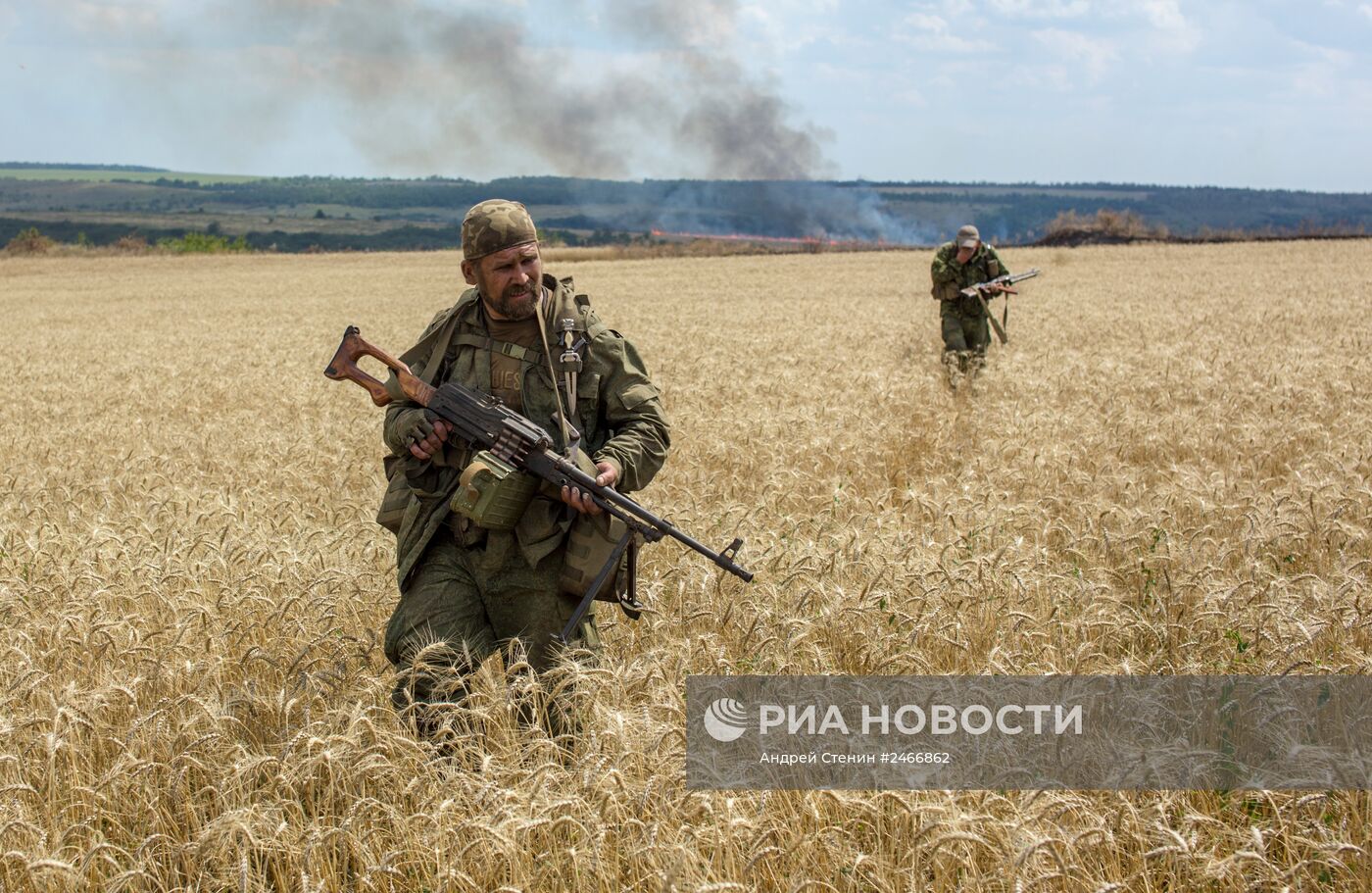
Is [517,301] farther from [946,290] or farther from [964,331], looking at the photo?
[964,331]

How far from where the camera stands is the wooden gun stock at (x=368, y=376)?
4168mm

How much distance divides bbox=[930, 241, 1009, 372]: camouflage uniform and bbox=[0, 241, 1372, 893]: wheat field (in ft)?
3.70

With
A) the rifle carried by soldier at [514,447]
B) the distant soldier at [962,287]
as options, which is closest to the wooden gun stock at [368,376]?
the rifle carried by soldier at [514,447]

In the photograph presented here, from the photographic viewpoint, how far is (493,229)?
4.09 meters

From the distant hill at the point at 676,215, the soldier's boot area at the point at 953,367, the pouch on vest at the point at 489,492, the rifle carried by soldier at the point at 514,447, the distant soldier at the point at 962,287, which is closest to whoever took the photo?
the pouch on vest at the point at 489,492

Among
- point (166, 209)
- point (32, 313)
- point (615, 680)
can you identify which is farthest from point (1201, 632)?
point (166, 209)

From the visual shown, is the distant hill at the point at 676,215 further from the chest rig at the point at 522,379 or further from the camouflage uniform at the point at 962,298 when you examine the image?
the chest rig at the point at 522,379

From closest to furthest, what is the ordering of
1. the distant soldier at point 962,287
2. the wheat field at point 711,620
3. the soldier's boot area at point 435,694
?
the wheat field at point 711,620
the soldier's boot area at point 435,694
the distant soldier at point 962,287

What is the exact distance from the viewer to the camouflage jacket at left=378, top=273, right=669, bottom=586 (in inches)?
165

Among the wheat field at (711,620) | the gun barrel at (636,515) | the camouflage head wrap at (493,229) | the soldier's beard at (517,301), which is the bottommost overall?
the wheat field at (711,620)

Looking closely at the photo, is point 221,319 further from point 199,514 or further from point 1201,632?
point 1201,632

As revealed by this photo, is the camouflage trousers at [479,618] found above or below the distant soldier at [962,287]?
below

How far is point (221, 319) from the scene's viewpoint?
27.2 meters

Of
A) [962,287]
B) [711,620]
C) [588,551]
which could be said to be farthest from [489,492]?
[962,287]
